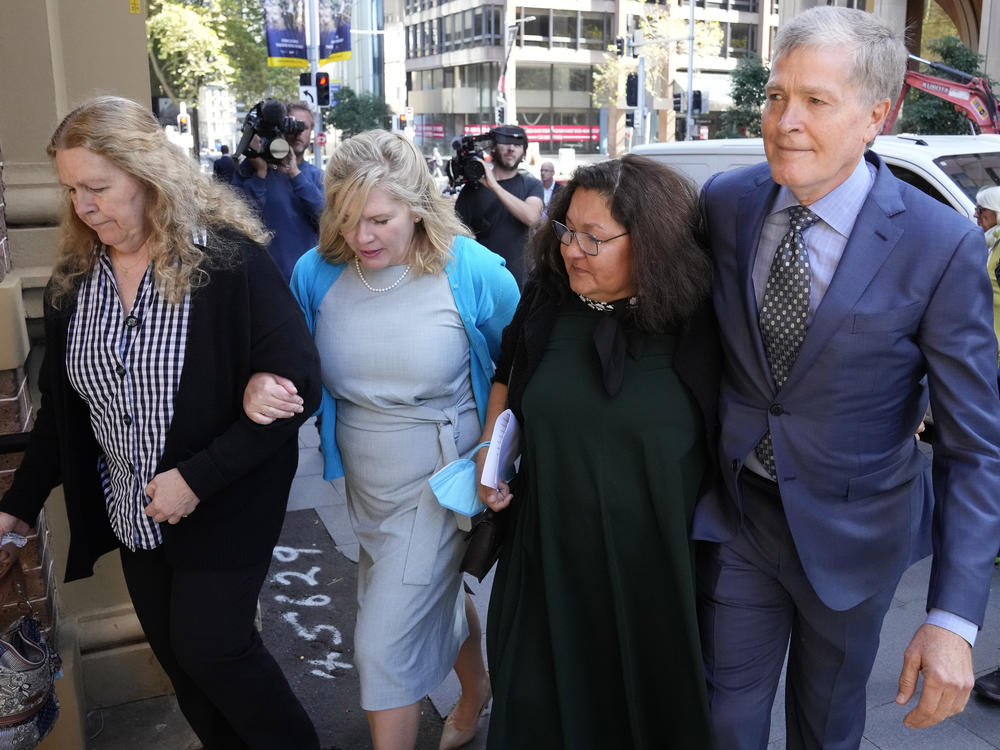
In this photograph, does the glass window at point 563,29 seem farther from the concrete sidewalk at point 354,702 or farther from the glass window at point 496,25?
the concrete sidewalk at point 354,702

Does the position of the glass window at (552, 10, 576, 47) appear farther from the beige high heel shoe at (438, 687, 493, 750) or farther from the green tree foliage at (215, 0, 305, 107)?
the beige high heel shoe at (438, 687, 493, 750)

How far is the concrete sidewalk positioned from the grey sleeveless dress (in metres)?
0.63

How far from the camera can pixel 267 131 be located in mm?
6277

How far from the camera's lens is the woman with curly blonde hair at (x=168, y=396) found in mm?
2408

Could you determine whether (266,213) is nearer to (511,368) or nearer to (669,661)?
(511,368)

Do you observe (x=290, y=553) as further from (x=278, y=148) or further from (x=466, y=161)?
(x=466, y=161)

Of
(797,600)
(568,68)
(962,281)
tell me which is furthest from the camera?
(568,68)

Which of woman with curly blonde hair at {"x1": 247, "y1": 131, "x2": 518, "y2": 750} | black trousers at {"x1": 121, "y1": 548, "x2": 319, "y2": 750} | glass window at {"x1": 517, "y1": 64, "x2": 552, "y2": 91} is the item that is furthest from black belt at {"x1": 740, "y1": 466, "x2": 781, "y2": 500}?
glass window at {"x1": 517, "y1": 64, "x2": 552, "y2": 91}

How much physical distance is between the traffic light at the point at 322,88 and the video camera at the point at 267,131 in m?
13.7

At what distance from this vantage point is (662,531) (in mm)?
2391

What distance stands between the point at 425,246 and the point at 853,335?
4.28 feet

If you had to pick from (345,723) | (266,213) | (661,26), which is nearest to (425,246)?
(345,723)

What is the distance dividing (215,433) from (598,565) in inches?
39.9

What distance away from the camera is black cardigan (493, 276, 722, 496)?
92.9 inches
